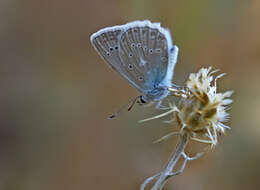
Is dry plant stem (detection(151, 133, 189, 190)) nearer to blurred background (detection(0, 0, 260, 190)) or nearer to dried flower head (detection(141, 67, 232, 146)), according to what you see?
dried flower head (detection(141, 67, 232, 146))

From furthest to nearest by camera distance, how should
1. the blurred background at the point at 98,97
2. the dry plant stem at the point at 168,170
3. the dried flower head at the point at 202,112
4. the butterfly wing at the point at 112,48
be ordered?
1. the blurred background at the point at 98,97
2. the butterfly wing at the point at 112,48
3. the dried flower head at the point at 202,112
4. the dry plant stem at the point at 168,170

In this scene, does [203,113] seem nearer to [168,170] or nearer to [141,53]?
[168,170]

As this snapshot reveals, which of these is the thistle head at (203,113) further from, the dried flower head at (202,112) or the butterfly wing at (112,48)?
the butterfly wing at (112,48)

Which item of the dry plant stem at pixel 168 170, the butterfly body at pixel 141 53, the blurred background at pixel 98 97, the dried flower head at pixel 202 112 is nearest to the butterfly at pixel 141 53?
the butterfly body at pixel 141 53

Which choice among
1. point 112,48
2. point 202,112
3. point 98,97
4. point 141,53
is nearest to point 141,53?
point 141,53

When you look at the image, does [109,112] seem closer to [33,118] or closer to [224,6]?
[33,118]

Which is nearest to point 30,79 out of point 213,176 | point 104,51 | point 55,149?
point 55,149
